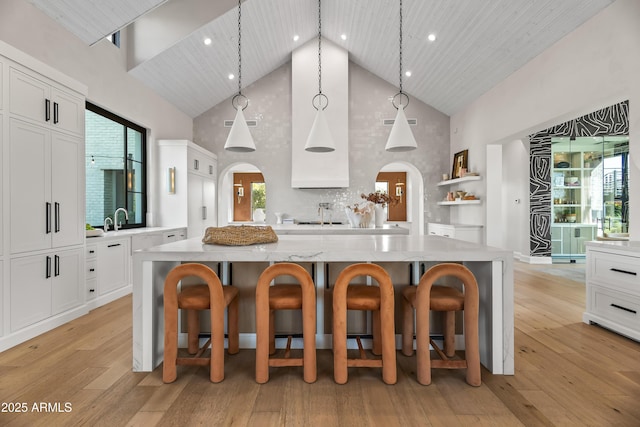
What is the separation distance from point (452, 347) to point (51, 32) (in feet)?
15.5

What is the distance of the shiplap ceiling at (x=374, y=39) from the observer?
156 inches

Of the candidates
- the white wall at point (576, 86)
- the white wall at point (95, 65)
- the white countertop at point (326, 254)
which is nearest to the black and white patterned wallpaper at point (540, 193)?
the white wall at point (576, 86)

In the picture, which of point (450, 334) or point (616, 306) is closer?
point (450, 334)

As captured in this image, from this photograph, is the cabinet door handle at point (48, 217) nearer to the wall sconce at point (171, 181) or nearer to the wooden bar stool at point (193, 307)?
the wooden bar stool at point (193, 307)

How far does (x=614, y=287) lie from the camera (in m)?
2.89

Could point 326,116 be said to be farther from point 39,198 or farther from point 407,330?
point 407,330

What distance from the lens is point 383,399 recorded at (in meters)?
1.87

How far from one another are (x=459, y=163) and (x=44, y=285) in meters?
6.70

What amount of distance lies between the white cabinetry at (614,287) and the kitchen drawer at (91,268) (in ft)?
16.0

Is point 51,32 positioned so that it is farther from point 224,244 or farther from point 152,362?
point 152,362

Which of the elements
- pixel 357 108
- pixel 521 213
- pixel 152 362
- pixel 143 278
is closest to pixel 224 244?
pixel 143 278

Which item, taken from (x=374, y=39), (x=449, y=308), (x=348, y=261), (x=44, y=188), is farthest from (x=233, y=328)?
(x=374, y=39)

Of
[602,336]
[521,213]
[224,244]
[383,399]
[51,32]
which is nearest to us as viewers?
[383,399]

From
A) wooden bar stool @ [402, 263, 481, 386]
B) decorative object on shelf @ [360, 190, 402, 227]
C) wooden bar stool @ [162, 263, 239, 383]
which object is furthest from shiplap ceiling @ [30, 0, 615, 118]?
wooden bar stool @ [402, 263, 481, 386]
